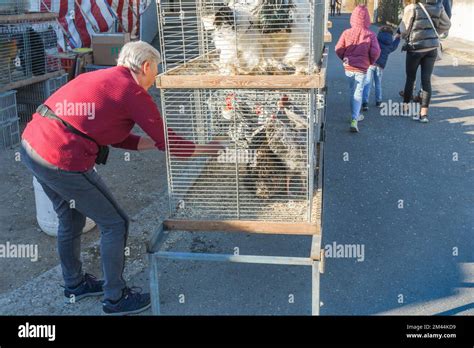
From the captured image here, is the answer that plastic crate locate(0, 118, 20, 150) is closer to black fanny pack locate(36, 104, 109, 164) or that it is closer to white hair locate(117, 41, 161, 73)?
black fanny pack locate(36, 104, 109, 164)

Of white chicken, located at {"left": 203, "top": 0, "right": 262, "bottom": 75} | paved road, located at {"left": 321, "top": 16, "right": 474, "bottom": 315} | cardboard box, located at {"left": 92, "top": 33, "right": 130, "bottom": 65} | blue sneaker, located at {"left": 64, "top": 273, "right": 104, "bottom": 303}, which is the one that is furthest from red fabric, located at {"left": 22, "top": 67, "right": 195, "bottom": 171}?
cardboard box, located at {"left": 92, "top": 33, "right": 130, "bottom": 65}

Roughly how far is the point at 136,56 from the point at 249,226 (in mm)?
1222

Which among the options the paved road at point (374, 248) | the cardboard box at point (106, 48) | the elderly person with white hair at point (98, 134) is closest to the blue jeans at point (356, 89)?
the paved road at point (374, 248)

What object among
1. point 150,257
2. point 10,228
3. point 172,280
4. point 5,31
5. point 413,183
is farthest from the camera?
point 5,31

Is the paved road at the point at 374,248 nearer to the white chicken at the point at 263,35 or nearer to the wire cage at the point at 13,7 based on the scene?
the white chicken at the point at 263,35

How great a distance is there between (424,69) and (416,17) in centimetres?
78

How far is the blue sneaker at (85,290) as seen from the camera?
12.6 feet

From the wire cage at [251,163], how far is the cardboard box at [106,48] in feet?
22.2

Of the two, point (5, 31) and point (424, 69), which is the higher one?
point (5, 31)

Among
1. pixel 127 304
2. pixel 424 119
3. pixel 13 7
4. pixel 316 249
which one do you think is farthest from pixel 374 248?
pixel 13 7

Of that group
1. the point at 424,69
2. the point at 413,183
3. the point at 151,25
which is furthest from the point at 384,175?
the point at 151,25

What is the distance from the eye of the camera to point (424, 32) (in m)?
7.98

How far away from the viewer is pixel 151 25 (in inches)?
540
